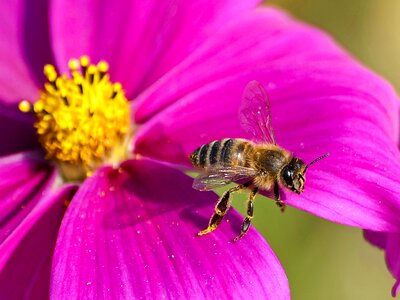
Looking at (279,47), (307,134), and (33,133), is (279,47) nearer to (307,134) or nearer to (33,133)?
(307,134)

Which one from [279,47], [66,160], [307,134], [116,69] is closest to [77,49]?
[116,69]

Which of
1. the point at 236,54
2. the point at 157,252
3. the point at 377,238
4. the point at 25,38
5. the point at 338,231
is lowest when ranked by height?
the point at 338,231

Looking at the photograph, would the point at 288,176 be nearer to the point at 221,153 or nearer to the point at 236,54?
the point at 221,153

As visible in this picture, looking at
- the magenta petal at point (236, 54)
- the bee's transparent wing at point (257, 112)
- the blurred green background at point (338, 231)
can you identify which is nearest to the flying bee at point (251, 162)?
the bee's transparent wing at point (257, 112)

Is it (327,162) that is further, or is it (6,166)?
(6,166)

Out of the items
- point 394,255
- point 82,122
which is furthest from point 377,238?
point 82,122

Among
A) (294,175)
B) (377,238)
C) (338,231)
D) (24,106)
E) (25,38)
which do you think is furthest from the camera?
(338,231)

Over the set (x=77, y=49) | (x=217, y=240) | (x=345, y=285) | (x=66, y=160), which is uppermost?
(x=77, y=49)
